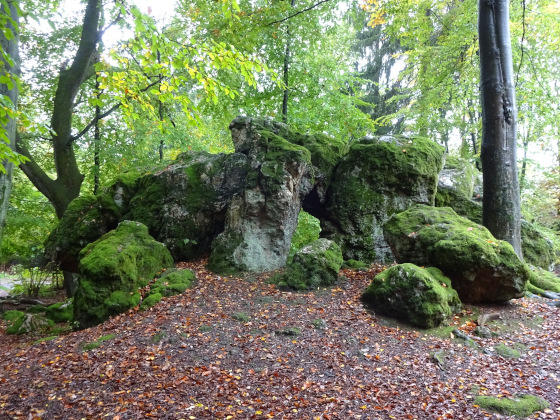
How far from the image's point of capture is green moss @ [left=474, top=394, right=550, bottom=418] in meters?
3.37

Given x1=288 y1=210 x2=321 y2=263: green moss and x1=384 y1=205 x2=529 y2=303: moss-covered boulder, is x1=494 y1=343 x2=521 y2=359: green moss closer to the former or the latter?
x1=384 y1=205 x2=529 y2=303: moss-covered boulder

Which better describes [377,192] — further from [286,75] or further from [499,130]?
[286,75]

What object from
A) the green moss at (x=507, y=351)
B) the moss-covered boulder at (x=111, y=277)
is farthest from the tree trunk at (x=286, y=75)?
the green moss at (x=507, y=351)

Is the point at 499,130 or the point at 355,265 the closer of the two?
the point at 499,130

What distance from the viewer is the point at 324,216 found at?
876 centimetres

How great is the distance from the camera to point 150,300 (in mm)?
6039

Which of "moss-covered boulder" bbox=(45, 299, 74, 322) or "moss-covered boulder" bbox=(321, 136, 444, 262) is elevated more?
"moss-covered boulder" bbox=(321, 136, 444, 262)

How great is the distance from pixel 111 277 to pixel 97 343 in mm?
1465

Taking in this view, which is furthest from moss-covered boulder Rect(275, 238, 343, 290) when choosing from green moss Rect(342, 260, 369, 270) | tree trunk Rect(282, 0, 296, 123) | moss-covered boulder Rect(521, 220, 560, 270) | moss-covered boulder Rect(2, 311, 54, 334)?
tree trunk Rect(282, 0, 296, 123)

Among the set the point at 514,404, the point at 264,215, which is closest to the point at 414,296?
the point at 514,404

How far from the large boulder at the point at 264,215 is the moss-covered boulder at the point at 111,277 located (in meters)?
1.50

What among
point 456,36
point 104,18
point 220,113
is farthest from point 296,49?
point 104,18

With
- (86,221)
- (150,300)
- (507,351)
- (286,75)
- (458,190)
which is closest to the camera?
(507,351)

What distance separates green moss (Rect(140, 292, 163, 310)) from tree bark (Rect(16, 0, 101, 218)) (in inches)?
234
